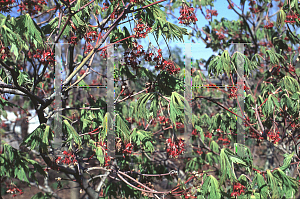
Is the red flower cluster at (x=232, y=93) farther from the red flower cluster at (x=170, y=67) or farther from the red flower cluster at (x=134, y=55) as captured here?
the red flower cluster at (x=134, y=55)

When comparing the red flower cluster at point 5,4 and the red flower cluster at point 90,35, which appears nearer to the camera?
the red flower cluster at point 90,35

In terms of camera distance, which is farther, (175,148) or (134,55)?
(134,55)

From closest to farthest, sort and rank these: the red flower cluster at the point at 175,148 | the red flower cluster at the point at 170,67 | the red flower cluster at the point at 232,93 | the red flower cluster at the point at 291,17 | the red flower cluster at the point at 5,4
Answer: the red flower cluster at the point at 175,148 < the red flower cluster at the point at 170,67 < the red flower cluster at the point at 5,4 < the red flower cluster at the point at 232,93 < the red flower cluster at the point at 291,17

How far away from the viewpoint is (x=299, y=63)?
4797 millimetres

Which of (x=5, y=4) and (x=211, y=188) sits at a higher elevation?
(x=5, y=4)

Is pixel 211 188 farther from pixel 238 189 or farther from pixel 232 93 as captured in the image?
pixel 232 93

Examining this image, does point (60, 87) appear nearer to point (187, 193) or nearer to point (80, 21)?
point (80, 21)

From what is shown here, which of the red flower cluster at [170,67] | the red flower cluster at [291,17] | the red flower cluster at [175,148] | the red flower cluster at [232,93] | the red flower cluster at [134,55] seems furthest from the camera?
the red flower cluster at [291,17]

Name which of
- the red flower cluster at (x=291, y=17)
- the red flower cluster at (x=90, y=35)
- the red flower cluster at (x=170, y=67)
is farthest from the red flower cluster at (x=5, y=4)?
the red flower cluster at (x=291, y=17)

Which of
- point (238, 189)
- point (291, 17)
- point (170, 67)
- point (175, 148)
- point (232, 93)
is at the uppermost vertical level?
point (291, 17)

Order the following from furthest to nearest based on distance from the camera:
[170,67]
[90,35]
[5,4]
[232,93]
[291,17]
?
[291,17]
[232,93]
[5,4]
[90,35]
[170,67]

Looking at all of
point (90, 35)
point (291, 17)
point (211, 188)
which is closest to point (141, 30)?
point (90, 35)

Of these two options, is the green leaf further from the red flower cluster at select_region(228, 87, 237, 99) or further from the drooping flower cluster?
the drooping flower cluster

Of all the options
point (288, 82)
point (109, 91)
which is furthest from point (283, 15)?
point (109, 91)
